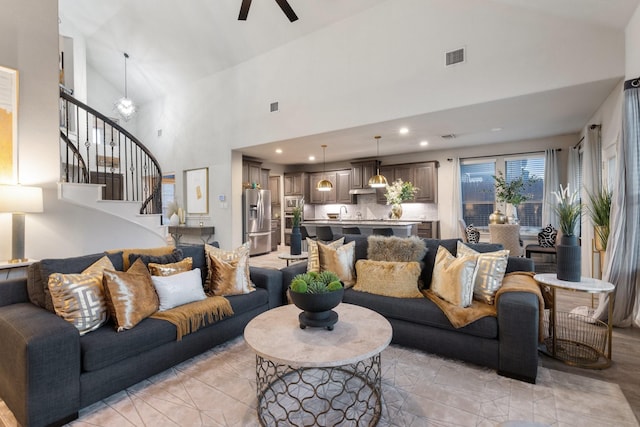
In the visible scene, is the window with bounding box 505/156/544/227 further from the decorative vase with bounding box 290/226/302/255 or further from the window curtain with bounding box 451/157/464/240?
the decorative vase with bounding box 290/226/302/255

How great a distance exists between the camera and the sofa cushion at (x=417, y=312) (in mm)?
2318

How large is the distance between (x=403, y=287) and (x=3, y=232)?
436cm

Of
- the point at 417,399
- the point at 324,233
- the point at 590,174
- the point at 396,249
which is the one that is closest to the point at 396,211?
the point at 324,233

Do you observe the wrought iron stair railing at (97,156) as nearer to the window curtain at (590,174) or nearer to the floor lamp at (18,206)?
the floor lamp at (18,206)

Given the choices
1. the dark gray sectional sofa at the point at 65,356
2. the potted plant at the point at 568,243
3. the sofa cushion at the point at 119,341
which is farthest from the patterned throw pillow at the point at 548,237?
the sofa cushion at the point at 119,341

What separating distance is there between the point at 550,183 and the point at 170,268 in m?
7.20

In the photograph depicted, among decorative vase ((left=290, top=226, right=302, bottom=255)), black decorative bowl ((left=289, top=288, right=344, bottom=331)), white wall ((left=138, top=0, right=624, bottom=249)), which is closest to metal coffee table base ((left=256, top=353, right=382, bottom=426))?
black decorative bowl ((left=289, top=288, right=344, bottom=331))

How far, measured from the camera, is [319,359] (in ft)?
5.08

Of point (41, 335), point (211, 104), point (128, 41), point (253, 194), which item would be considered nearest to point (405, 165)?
point (253, 194)

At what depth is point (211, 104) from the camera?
736 cm

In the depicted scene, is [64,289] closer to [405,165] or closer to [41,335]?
[41,335]

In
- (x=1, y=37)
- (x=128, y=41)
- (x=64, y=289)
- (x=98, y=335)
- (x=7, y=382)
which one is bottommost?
A: (x=7, y=382)

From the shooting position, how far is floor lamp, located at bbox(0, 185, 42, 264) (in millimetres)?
3047

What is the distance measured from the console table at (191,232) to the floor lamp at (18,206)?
373cm
